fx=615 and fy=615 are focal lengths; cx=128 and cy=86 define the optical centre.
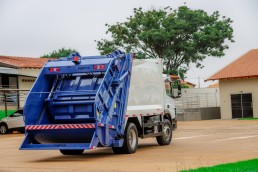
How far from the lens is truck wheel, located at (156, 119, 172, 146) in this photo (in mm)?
21844

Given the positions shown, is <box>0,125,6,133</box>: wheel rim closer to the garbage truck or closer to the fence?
the fence

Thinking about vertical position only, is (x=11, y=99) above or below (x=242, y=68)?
below

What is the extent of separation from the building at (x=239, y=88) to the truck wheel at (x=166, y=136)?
2848cm

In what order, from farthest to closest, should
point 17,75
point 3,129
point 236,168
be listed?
1. point 17,75
2. point 3,129
3. point 236,168

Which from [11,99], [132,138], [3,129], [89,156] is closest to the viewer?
[89,156]

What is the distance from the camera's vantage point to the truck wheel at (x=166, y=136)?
71.7ft

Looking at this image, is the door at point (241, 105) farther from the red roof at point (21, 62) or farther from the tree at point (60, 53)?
the tree at point (60, 53)

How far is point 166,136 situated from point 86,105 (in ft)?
16.7

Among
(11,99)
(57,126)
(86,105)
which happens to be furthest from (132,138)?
(11,99)

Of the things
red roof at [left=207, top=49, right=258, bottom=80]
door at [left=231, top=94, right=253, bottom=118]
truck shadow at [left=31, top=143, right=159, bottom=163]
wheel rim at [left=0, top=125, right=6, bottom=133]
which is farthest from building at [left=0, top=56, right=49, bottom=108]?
truck shadow at [left=31, top=143, right=159, bottom=163]

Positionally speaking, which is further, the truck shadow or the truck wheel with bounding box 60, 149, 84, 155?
the truck wheel with bounding box 60, 149, 84, 155

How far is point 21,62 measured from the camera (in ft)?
172

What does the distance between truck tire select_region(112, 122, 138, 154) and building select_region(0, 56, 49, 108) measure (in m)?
23.9

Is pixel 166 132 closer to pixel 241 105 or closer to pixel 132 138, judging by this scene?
pixel 132 138
